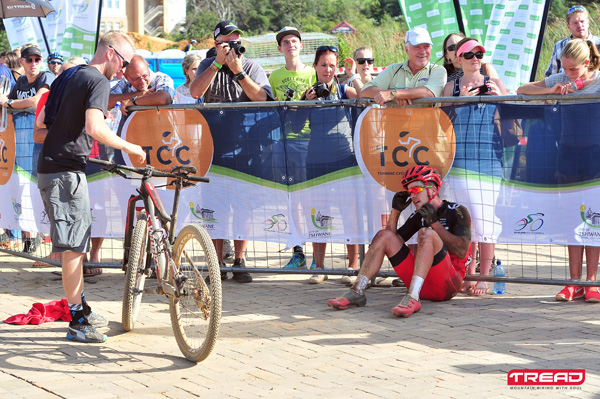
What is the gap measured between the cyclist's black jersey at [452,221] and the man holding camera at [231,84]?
5.59 feet

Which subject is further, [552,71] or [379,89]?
[552,71]

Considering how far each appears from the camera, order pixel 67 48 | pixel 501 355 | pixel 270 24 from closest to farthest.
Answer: pixel 501 355, pixel 67 48, pixel 270 24

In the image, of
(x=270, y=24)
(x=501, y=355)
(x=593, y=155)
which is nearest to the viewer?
(x=501, y=355)

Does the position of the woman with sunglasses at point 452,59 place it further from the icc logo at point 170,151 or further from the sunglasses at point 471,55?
the icc logo at point 170,151

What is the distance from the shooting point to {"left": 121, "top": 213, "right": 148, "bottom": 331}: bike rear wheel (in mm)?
5852

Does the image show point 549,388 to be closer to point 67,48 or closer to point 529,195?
point 529,195

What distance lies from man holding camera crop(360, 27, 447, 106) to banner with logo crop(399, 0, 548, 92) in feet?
9.55

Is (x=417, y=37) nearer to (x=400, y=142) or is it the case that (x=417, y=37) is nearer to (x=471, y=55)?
(x=471, y=55)

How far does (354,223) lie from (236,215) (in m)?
1.16

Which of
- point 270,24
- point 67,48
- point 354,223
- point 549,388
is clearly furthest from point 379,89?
point 270,24

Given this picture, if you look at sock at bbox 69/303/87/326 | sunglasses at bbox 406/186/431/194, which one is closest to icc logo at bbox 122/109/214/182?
sunglasses at bbox 406/186/431/194

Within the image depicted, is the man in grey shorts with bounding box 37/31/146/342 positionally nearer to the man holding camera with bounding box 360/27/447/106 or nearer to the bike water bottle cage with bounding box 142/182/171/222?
the bike water bottle cage with bounding box 142/182/171/222

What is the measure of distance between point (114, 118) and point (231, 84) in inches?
49.3

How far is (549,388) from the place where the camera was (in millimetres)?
4703
